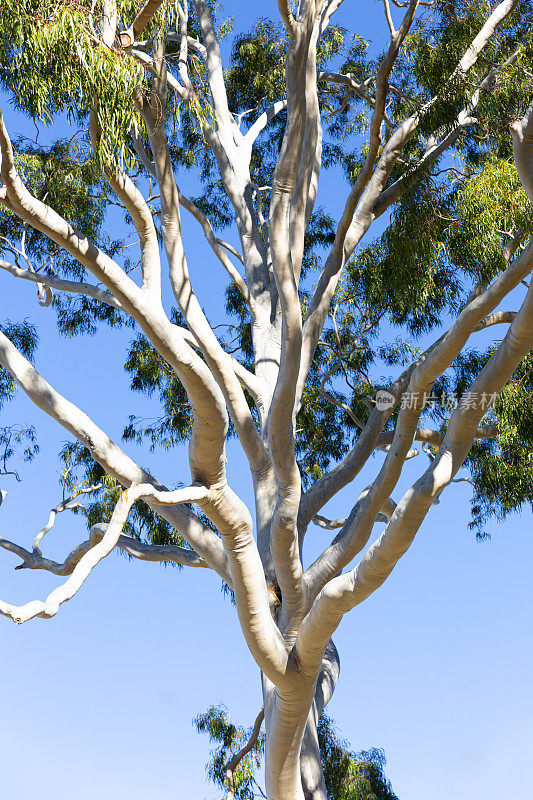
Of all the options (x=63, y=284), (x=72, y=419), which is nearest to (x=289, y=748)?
(x=72, y=419)

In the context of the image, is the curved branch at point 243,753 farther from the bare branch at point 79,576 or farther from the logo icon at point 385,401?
the bare branch at point 79,576

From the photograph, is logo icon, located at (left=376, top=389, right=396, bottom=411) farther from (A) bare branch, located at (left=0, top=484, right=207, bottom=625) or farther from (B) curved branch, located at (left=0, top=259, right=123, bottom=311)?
(A) bare branch, located at (left=0, top=484, right=207, bottom=625)

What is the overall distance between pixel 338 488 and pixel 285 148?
2451 mm

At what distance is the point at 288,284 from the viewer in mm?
4070

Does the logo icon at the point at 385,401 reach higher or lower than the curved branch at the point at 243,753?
higher

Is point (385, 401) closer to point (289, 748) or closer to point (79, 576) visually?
point (289, 748)

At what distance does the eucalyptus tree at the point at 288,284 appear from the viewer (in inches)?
151

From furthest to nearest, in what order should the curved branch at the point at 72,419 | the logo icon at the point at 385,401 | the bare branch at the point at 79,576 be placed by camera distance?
the logo icon at the point at 385,401 < the curved branch at the point at 72,419 < the bare branch at the point at 79,576

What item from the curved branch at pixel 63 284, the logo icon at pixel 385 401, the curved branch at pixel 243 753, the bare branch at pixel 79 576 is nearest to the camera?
the bare branch at pixel 79 576

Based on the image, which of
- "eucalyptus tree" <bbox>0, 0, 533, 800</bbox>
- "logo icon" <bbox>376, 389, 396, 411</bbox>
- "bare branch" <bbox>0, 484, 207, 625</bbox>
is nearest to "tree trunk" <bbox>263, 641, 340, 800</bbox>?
"eucalyptus tree" <bbox>0, 0, 533, 800</bbox>

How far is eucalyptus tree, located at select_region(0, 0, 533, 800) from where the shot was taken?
3.83 metres

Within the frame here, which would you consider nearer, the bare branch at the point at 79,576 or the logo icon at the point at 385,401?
the bare branch at the point at 79,576

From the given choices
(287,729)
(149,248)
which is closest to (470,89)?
(149,248)

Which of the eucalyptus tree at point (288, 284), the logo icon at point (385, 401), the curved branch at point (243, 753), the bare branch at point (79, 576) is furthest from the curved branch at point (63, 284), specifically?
the curved branch at point (243, 753)
